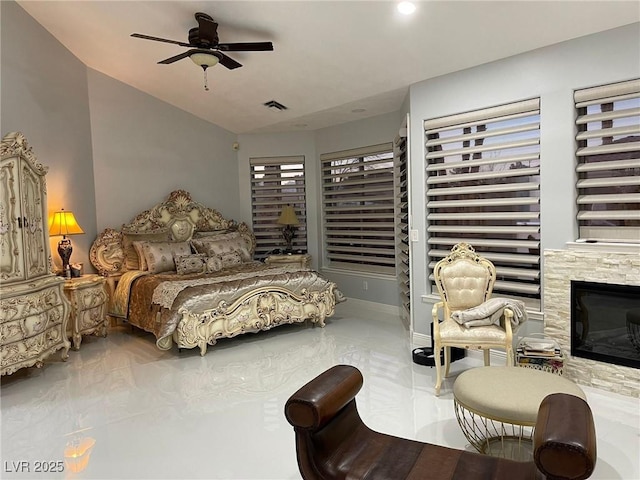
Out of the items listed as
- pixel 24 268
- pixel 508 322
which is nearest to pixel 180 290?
pixel 24 268

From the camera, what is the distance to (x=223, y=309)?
4711 millimetres

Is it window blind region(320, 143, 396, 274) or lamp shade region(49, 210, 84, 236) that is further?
window blind region(320, 143, 396, 274)

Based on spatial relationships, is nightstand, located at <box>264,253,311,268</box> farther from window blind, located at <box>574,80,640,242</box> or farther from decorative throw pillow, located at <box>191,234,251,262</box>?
window blind, located at <box>574,80,640,242</box>

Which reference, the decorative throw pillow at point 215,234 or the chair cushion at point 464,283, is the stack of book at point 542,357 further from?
the decorative throw pillow at point 215,234

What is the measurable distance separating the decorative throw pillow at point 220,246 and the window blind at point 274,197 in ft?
3.41

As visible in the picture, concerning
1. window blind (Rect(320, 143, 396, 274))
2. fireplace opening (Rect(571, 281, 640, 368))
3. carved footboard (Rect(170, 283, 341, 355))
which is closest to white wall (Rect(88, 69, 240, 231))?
window blind (Rect(320, 143, 396, 274))

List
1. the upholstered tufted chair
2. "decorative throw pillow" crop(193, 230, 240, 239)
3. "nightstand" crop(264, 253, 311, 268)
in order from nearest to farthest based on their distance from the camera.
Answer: the upholstered tufted chair < "decorative throw pillow" crop(193, 230, 240, 239) < "nightstand" crop(264, 253, 311, 268)

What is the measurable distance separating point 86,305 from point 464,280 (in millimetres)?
3923

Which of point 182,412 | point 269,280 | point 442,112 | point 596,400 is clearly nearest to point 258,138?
point 269,280

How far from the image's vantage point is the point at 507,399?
2316mm

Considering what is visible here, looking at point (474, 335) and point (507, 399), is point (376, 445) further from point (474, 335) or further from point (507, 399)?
point (474, 335)

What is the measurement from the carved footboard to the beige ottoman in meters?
2.71

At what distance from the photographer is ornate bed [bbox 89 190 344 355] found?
4.60m

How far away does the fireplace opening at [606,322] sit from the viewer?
10.9 ft
